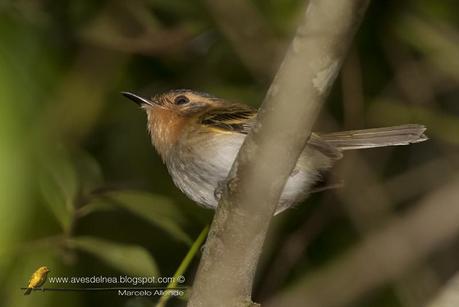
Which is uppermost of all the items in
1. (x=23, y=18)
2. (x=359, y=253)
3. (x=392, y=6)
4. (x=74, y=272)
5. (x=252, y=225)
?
(x=392, y=6)

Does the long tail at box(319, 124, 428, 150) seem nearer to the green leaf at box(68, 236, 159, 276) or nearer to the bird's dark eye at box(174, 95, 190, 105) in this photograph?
the bird's dark eye at box(174, 95, 190, 105)

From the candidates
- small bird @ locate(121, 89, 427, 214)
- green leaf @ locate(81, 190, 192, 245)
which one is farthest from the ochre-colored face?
green leaf @ locate(81, 190, 192, 245)

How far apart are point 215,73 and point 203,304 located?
126 inches

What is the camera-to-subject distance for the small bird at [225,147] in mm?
4051

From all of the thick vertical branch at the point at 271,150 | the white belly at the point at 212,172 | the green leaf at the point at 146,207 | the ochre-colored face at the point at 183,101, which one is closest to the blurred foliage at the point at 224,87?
the ochre-colored face at the point at 183,101

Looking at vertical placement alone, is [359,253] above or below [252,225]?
below

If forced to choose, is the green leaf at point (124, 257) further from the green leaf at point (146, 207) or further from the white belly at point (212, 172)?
the white belly at point (212, 172)

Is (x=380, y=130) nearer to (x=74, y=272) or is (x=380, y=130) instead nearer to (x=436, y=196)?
(x=436, y=196)

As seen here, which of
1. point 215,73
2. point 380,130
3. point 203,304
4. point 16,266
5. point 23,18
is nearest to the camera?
point 203,304

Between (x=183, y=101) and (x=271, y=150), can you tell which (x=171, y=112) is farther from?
(x=271, y=150)

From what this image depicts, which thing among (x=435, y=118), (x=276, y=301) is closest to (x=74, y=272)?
(x=276, y=301)

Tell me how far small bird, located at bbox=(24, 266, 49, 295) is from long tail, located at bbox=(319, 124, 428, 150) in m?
1.34

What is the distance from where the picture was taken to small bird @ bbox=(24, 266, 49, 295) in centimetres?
344

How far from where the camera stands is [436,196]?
495cm
